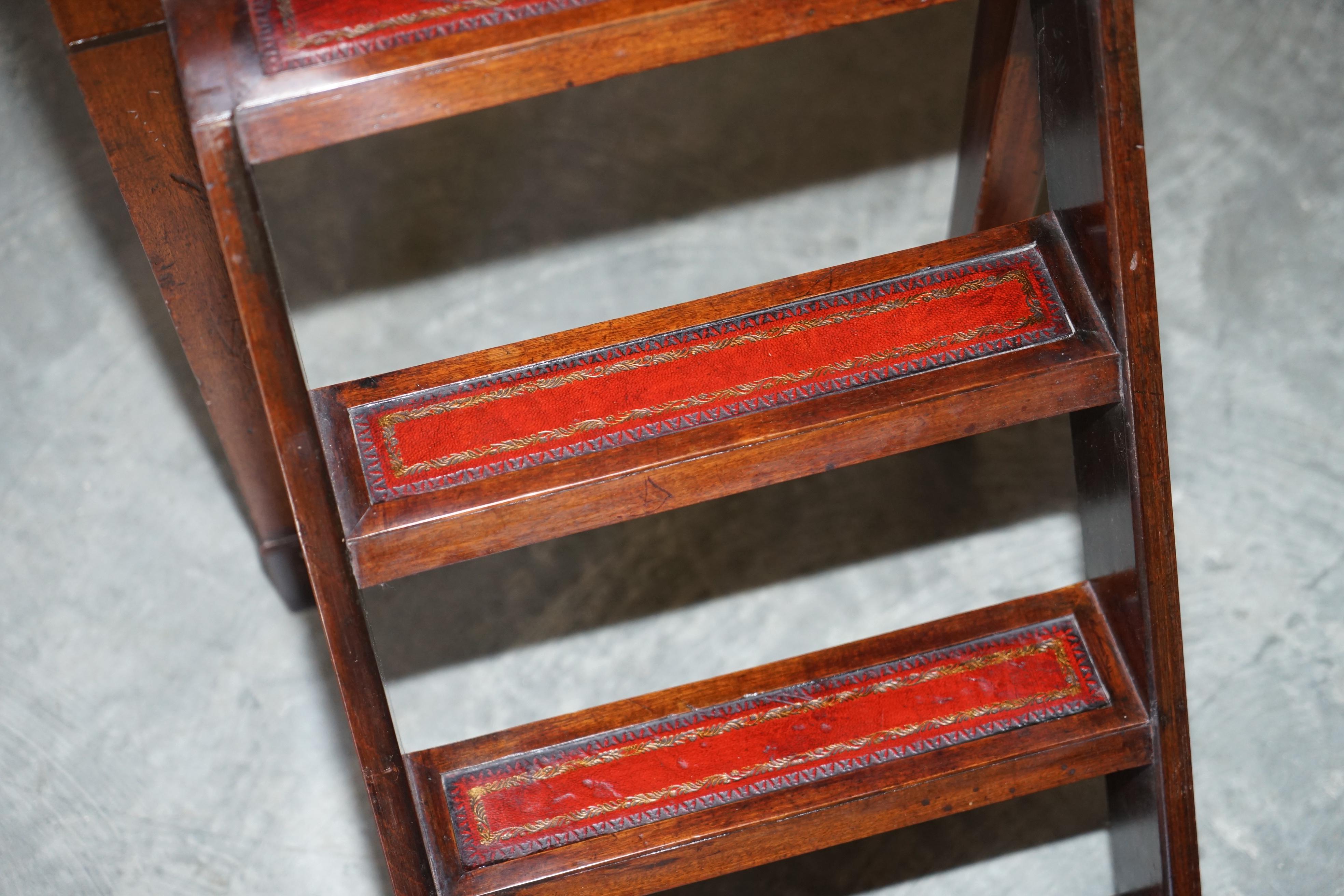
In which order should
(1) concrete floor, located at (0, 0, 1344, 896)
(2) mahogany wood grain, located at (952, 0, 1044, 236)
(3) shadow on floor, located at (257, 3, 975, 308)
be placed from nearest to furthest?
1. (2) mahogany wood grain, located at (952, 0, 1044, 236)
2. (1) concrete floor, located at (0, 0, 1344, 896)
3. (3) shadow on floor, located at (257, 3, 975, 308)

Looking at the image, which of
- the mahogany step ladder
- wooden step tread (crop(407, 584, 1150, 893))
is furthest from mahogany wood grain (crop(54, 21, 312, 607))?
wooden step tread (crop(407, 584, 1150, 893))

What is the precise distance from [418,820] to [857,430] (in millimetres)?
730

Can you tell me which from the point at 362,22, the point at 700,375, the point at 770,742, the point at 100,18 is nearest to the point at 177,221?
the point at 100,18

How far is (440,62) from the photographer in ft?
4.76

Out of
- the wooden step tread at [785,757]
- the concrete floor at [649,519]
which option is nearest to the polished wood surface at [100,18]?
the wooden step tread at [785,757]

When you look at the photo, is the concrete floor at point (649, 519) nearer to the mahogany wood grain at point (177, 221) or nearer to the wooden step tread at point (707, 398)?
the mahogany wood grain at point (177, 221)

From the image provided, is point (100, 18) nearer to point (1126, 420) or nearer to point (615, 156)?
point (1126, 420)

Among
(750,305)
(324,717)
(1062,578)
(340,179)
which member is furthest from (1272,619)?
(340,179)

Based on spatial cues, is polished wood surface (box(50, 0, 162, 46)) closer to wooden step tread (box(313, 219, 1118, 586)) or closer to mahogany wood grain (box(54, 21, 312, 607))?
mahogany wood grain (box(54, 21, 312, 607))

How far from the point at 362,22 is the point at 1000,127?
43.9 inches

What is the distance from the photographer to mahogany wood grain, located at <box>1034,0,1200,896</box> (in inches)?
62.3

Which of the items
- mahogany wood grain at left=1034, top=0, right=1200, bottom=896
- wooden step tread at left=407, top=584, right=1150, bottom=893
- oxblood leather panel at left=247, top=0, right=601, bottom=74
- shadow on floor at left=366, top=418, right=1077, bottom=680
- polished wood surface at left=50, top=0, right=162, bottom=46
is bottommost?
shadow on floor at left=366, top=418, right=1077, bottom=680

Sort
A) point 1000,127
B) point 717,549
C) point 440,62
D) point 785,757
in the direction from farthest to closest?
point 717,549, point 1000,127, point 785,757, point 440,62

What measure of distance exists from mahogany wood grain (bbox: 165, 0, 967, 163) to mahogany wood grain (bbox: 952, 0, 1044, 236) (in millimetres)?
634
